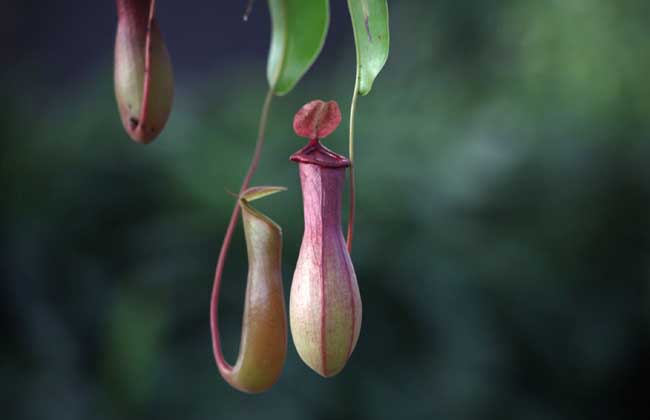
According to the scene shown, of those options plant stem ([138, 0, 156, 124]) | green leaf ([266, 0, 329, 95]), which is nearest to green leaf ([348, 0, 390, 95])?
green leaf ([266, 0, 329, 95])

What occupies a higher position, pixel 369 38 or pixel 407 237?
pixel 369 38

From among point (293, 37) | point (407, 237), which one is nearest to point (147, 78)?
point (293, 37)

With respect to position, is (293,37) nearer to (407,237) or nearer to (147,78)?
(147,78)

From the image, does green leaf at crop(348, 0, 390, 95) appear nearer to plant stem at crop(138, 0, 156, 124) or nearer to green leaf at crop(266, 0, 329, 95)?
green leaf at crop(266, 0, 329, 95)

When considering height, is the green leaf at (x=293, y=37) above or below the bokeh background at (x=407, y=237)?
above

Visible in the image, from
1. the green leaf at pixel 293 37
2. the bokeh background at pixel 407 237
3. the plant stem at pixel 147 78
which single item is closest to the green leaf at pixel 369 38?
the green leaf at pixel 293 37

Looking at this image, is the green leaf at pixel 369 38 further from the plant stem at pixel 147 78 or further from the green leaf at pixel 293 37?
the plant stem at pixel 147 78

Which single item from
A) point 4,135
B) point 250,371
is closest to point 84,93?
point 4,135
